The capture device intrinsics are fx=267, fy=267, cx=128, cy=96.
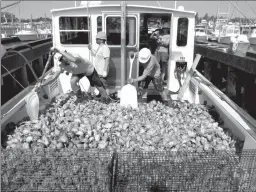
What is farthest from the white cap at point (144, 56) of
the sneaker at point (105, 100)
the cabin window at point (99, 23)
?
the cabin window at point (99, 23)

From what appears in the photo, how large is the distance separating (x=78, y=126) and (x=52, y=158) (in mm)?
1475

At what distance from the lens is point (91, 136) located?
3.87 meters

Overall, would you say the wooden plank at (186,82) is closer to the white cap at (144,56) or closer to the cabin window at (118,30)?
the white cap at (144,56)

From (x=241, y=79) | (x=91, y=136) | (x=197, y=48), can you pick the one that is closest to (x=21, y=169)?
(x=91, y=136)

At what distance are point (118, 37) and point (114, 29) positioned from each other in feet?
0.65

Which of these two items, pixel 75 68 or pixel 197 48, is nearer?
pixel 75 68

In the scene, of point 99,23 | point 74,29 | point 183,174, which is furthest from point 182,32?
point 183,174

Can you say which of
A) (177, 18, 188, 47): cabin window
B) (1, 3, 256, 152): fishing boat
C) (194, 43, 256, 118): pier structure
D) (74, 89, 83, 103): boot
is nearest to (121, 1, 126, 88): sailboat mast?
(1, 3, 256, 152): fishing boat

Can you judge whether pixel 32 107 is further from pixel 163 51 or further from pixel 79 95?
pixel 163 51

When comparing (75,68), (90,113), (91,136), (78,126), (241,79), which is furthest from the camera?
(241,79)

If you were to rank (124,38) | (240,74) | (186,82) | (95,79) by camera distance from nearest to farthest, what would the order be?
(95,79), (124,38), (186,82), (240,74)

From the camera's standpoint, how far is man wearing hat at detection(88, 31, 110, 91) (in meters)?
5.48

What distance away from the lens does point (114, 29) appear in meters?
6.02

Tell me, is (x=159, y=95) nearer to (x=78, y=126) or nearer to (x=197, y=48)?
(x=78, y=126)
